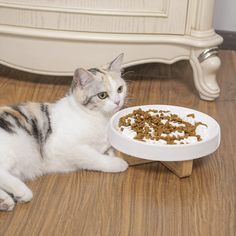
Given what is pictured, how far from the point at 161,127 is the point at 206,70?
0.56 m

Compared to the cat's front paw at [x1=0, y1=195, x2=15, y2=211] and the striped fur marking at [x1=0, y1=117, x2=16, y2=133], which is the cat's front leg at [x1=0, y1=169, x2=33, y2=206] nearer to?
the cat's front paw at [x1=0, y1=195, x2=15, y2=211]

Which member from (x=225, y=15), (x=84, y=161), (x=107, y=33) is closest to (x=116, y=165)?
(x=84, y=161)

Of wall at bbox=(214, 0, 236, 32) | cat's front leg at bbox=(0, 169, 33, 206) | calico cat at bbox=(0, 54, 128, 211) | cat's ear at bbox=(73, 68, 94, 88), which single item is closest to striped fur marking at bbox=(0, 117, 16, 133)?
calico cat at bbox=(0, 54, 128, 211)

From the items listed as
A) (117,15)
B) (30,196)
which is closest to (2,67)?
(117,15)

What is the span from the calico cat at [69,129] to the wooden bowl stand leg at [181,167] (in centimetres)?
14

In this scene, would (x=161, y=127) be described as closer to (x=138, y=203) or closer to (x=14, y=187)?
(x=138, y=203)

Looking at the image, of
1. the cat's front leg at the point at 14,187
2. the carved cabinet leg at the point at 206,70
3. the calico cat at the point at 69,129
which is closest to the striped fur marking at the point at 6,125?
the calico cat at the point at 69,129

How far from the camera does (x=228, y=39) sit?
258 cm

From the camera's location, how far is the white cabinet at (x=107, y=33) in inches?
74.0

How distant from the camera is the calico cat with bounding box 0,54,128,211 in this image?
1.48 meters

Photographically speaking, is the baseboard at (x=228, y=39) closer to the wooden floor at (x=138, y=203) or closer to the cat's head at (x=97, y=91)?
the wooden floor at (x=138, y=203)

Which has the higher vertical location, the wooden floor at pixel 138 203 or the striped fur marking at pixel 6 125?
the striped fur marking at pixel 6 125

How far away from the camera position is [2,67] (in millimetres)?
2357

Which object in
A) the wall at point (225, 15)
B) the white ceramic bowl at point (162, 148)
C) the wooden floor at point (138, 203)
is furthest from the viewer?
the wall at point (225, 15)
